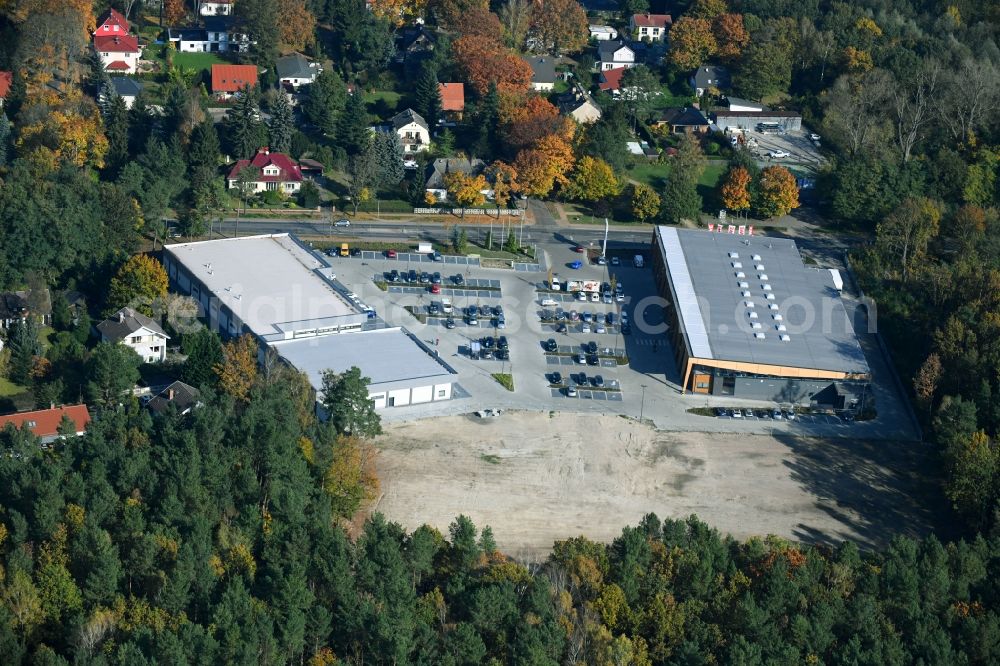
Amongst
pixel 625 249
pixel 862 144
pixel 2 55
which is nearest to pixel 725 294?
pixel 625 249

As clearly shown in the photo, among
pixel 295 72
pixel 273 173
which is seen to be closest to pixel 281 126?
pixel 273 173

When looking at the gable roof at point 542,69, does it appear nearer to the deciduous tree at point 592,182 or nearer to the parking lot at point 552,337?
the deciduous tree at point 592,182

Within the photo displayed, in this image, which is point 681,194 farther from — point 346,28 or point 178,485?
point 178,485

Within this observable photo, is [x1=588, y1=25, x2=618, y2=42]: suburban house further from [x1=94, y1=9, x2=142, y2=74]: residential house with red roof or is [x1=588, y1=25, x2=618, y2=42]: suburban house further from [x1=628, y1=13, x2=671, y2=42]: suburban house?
[x1=94, y1=9, x2=142, y2=74]: residential house with red roof

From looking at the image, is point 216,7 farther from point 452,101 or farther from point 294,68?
point 452,101

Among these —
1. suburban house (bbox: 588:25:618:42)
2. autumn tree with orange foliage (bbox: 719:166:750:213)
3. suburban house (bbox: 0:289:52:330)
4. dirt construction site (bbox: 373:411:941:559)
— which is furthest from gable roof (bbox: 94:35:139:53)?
dirt construction site (bbox: 373:411:941:559)

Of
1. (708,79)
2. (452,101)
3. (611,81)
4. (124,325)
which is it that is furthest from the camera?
(708,79)
